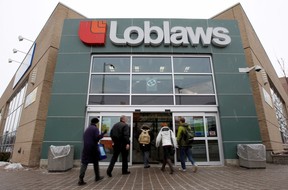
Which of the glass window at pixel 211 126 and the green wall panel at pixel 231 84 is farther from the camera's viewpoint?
the green wall panel at pixel 231 84

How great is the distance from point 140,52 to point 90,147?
19.6 ft

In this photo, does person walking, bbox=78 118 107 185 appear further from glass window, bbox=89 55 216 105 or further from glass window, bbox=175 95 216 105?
glass window, bbox=175 95 216 105

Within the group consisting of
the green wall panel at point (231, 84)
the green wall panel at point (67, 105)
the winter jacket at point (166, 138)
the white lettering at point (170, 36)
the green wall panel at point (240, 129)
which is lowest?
the winter jacket at point (166, 138)

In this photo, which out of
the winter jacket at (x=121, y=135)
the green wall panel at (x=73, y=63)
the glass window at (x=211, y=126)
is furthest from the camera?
the green wall panel at (x=73, y=63)

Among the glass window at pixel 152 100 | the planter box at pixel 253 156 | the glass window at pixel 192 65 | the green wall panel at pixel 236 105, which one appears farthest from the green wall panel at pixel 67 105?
the planter box at pixel 253 156

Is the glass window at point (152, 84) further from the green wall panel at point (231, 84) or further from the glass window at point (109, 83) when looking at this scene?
the green wall panel at point (231, 84)

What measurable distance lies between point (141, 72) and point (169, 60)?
1.62 m

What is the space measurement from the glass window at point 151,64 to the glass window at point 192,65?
0.46m

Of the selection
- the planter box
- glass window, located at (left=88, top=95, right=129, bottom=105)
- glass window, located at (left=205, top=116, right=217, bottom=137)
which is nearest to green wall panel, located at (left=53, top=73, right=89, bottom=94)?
glass window, located at (left=88, top=95, right=129, bottom=105)

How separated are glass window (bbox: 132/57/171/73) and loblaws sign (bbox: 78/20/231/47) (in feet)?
2.52

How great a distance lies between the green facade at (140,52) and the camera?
7.98 m

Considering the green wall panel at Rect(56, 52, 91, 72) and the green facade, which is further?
the green wall panel at Rect(56, 52, 91, 72)

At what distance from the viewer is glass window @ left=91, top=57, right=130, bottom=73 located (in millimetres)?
9258

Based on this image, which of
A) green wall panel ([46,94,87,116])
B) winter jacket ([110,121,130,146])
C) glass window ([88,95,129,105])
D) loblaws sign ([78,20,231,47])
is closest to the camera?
winter jacket ([110,121,130,146])
